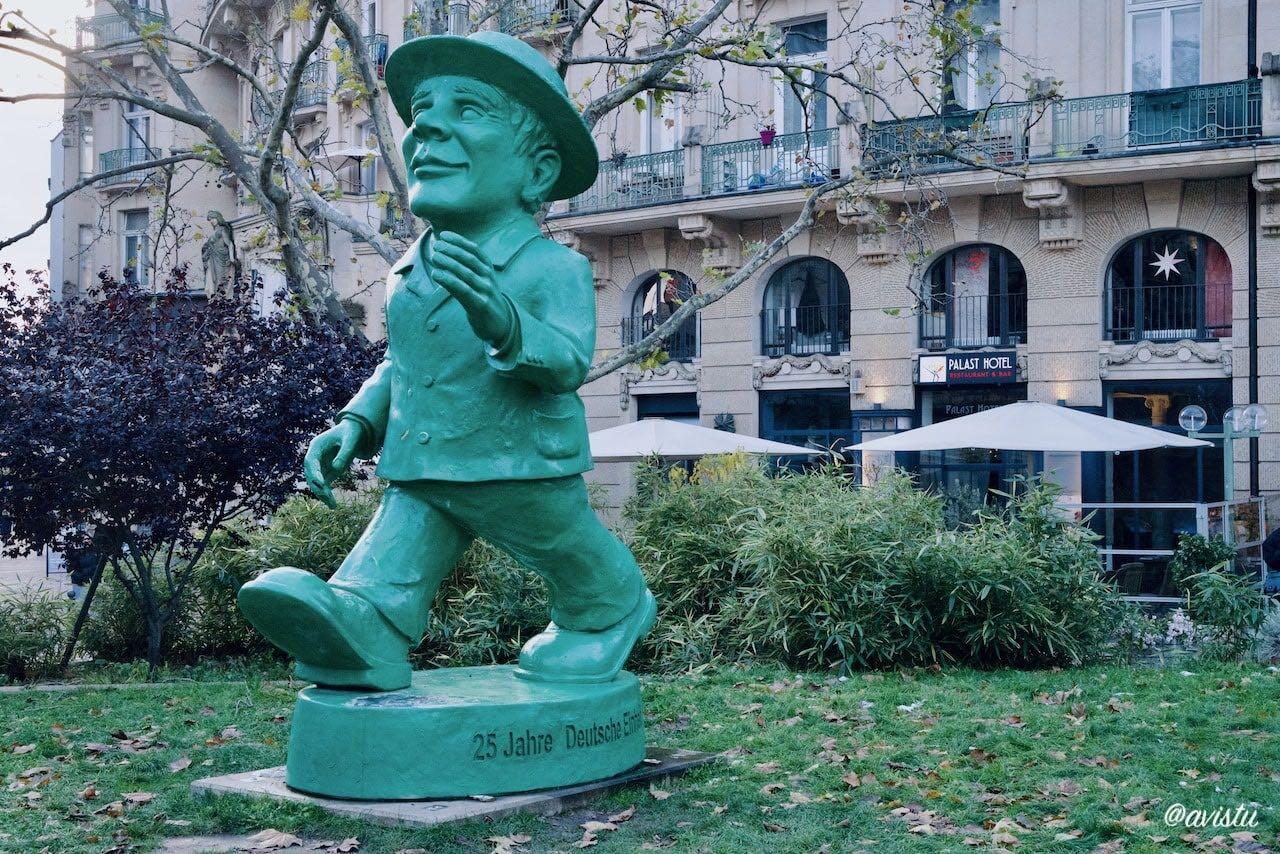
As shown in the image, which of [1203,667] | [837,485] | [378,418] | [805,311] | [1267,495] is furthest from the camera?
[805,311]

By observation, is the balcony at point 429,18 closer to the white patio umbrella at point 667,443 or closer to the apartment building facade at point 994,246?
the apartment building facade at point 994,246

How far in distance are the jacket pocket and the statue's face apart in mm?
772

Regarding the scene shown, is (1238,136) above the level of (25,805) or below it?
above

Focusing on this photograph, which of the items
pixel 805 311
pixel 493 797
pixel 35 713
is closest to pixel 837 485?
pixel 35 713

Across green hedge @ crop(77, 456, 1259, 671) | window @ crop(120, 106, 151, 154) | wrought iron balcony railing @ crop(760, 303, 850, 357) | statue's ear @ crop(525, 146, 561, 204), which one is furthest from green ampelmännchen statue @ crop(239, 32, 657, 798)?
window @ crop(120, 106, 151, 154)

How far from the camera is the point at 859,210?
19156 mm

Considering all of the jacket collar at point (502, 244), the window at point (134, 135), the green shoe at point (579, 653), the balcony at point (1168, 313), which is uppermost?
the window at point (134, 135)

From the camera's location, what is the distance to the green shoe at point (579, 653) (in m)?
5.40

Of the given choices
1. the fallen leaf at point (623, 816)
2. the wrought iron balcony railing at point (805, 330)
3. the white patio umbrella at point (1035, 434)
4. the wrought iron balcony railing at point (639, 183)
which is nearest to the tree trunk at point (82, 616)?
the fallen leaf at point (623, 816)

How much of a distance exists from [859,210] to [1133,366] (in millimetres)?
4171

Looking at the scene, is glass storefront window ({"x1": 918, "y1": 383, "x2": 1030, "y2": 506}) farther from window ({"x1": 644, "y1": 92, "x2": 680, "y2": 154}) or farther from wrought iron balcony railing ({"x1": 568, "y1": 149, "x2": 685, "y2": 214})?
window ({"x1": 644, "y1": 92, "x2": 680, "y2": 154})

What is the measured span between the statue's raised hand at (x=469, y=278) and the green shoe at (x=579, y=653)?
145 cm

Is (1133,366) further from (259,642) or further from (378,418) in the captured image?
(378,418)

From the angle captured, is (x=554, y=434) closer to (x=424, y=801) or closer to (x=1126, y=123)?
(x=424, y=801)
